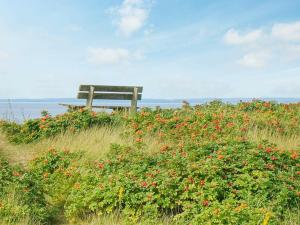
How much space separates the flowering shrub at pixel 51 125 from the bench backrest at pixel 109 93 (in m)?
A: 2.90

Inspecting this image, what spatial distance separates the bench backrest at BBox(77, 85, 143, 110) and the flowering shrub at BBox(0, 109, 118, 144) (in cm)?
290

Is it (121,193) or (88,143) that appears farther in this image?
(88,143)

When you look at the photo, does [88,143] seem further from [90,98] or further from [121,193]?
[90,98]

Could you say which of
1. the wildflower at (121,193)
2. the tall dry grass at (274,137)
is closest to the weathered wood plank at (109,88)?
the tall dry grass at (274,137)

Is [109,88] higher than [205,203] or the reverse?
higher

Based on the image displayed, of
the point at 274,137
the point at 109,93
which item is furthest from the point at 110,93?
the point at 274,137

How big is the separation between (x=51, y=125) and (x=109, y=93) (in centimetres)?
454

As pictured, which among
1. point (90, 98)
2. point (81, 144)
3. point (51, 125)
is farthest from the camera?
point (90, 98)

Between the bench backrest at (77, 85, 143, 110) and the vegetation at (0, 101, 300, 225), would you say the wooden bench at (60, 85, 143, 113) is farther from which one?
the vegetation at (0, 101, 300, 225)

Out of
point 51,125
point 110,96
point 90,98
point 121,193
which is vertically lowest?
point 121,193

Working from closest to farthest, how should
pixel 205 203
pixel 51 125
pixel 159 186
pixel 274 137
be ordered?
pixel 205 203 < pixel 159 186 < pixel 274 137 < pixel 51 125

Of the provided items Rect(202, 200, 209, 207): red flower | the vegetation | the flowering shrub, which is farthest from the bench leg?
Rect(202, 200, 209, 207): red flower

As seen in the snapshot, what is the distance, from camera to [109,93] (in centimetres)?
1756

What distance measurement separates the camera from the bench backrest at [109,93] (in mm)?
17188
